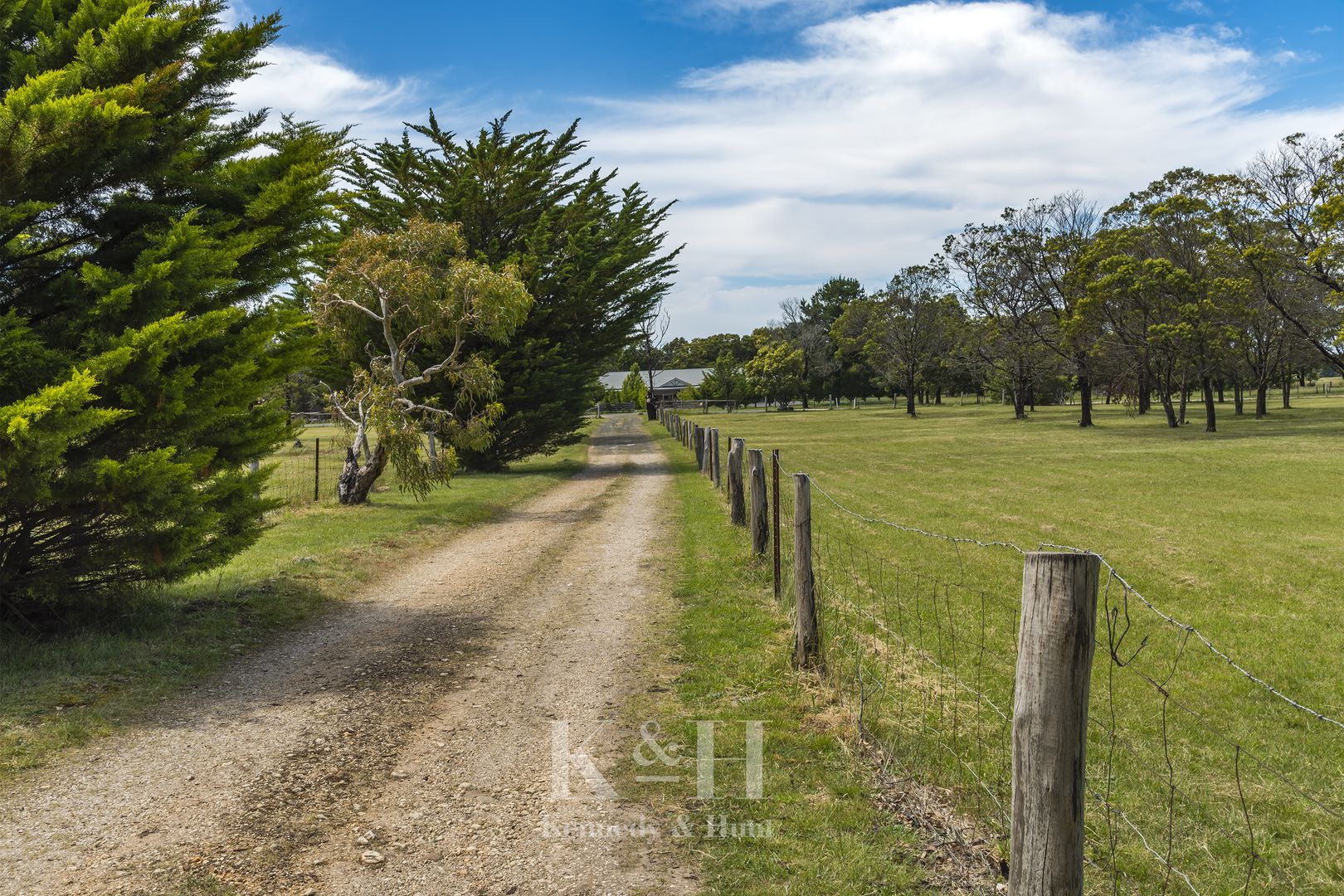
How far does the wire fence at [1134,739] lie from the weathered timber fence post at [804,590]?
0.35 ft

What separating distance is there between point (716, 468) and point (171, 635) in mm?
14993

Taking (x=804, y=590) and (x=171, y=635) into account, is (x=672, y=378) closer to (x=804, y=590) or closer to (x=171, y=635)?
(x=171, y=635)

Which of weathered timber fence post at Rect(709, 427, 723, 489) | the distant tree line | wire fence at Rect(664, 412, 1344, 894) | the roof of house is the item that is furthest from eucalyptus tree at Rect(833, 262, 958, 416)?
wire fence at Rect(664, 412, 1344, 894)

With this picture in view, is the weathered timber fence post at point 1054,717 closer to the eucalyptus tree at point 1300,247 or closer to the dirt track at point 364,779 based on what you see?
the dirt track at point 364,779

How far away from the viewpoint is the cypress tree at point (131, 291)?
257 inches

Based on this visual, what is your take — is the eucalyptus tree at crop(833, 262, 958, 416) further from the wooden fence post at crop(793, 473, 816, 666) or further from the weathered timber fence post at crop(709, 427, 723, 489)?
the wooden fence post at crop(793, 473, 816, 666)

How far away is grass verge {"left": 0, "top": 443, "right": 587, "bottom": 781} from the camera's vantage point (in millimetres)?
5988

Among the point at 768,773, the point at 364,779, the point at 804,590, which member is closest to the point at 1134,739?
the point at 804,590

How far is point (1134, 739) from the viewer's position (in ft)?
21.1

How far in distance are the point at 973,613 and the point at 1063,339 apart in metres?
44.3

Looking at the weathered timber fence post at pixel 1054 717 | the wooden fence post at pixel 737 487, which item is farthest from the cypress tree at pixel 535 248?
the weathered timber fence post at pixel 1054 717

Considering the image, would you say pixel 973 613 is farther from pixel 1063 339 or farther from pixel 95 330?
pixel 1063 339

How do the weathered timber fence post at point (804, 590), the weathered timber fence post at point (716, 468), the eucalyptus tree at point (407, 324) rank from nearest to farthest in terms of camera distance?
the weathered timber fence post at point (804, 590)
the eucalyptus tree at point (407, 324)
the weathered timber fence post at point (716, 468)

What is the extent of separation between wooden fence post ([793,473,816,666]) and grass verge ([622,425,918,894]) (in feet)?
0.76
